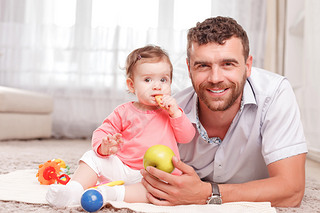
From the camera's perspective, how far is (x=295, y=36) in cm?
300

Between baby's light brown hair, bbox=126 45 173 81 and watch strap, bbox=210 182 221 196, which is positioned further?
baby's light brown hair, bbox=126 45 173 81

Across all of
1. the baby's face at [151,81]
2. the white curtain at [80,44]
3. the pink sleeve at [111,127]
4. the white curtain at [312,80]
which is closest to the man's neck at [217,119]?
the baby's face at [151,81]

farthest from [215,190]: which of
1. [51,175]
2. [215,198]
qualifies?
[51,175]

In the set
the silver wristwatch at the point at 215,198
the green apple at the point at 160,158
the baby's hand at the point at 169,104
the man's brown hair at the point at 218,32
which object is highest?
the man's brown hair at the point at 218,32

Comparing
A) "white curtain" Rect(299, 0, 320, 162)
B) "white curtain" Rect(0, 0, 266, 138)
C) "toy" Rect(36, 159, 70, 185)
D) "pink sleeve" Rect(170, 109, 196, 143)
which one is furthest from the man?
"white curtain" Rect(0, 0, 266, 138)

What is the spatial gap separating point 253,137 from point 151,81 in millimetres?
404

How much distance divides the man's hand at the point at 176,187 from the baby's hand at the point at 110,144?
0.37 feet

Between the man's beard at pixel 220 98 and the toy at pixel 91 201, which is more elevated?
the man's beard at pixel 220 98

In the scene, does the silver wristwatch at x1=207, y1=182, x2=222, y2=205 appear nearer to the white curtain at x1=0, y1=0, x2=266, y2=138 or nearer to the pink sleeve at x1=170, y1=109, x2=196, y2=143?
the pink sleeve at x1=170, y1=109, x2=196, y2=143

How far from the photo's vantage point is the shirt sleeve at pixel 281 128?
3.66ft

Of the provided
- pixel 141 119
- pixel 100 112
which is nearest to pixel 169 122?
pixel 141 119

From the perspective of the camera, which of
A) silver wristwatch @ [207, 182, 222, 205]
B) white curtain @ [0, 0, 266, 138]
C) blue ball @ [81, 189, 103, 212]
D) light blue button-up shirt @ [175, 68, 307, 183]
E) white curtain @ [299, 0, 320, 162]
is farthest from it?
white curtain @ [0, 0, 266, 138]

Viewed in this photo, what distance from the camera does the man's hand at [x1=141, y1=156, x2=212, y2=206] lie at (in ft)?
3.24

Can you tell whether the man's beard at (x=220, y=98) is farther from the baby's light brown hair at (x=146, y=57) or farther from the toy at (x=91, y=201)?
the toy at (x=91, y=201)
